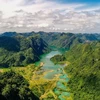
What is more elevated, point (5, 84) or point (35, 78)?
point (5, 84)

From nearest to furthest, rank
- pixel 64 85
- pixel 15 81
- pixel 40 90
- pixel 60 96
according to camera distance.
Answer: pixel 15 81 → pixel 60 96 → pixel 40 90 → pixel 64 85

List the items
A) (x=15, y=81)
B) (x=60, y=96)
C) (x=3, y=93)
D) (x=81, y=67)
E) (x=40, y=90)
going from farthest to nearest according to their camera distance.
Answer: (x=81, y=67) → (x=40, y=90) → (x=60, y=96) → (x=15, y=81) → (x=3, y=93)

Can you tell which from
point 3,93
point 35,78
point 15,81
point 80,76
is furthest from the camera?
point 35,78

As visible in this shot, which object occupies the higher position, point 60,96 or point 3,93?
point 3,93

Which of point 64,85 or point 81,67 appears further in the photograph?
point 81,67

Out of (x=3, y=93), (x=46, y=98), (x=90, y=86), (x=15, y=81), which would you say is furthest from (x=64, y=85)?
(x=3, y=93)

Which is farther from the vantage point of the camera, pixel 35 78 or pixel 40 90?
pixel 35 78

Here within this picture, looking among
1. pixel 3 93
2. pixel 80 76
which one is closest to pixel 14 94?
pixel 3 93

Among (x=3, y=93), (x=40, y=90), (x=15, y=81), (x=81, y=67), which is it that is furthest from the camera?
(x=81, y=67)

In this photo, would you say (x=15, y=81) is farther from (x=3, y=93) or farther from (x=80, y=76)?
(x=80, y=76)
